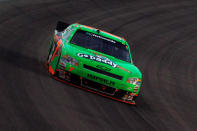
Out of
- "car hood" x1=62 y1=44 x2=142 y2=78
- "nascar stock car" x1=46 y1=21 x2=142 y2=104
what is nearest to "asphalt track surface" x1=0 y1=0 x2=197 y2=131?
"nascar stock car" x1=46 y1=21 x2=142 y2=104

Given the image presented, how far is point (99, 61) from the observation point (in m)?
9.16

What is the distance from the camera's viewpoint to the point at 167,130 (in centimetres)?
838

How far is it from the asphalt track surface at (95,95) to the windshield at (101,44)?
112cm

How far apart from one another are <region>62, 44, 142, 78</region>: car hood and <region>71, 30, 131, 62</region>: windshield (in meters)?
0.29

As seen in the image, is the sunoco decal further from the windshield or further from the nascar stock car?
the windshield

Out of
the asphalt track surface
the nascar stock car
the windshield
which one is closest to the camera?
the asphalt track surface

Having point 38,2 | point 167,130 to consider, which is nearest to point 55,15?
point 38,2

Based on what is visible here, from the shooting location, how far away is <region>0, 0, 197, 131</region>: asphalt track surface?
7402mm

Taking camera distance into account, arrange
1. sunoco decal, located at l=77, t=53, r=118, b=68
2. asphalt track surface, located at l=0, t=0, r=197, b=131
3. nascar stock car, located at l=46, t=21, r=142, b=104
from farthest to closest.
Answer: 1. sunoco decal, located at l=77, t=53, r=118, b=68
2. nascar stock car, located at l=46, t=21, r=142, b=104
3. asphalt track surface, located at l=0, t=0, r=197, b=131

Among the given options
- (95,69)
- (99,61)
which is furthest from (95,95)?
(99,61)

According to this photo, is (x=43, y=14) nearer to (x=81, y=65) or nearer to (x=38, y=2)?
(x=38, y=2)

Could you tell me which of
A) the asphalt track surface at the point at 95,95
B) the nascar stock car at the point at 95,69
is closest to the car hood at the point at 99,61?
the nascar stock car at the point at 95,69

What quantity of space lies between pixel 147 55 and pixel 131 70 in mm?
7637

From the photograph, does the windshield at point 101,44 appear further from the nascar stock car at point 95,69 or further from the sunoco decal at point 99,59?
the sunoco decal at point 99,59
